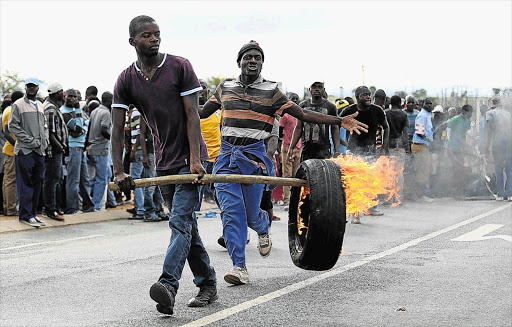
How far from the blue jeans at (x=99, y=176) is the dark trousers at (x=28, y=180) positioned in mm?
1896

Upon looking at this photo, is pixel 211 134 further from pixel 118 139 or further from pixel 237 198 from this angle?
pixel 118 139

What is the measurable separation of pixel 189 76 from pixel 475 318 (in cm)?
288

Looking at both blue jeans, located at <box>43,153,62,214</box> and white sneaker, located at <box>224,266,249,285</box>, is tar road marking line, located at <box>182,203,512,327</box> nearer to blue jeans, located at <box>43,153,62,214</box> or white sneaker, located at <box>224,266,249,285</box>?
white sneaker, located at <box>224,266,249,285</box>

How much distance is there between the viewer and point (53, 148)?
1262 centimetres

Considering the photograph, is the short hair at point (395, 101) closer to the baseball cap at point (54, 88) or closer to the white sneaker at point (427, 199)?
the white sneaker at point (427, 199)

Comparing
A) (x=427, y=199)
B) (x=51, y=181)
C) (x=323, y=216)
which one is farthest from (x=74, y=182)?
(x=323, y=216)

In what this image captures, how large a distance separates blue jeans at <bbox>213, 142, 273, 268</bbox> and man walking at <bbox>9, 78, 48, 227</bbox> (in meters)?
5.48

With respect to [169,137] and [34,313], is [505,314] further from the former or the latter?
[34,313]

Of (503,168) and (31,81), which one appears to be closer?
(31,81)

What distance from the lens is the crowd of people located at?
599 cm

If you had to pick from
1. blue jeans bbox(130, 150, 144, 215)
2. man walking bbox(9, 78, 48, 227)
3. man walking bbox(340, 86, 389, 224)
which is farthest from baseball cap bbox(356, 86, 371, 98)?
man walking bbox(9, 78, 48, 227)

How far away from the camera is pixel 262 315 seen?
605cm

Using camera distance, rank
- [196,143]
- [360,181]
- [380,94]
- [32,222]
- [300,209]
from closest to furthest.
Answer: [196,143] → [360,181] → [300,209] → [32,222] → [380,94]

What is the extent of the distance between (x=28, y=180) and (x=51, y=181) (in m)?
0.71
